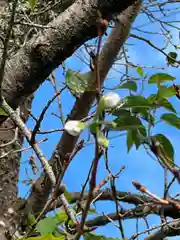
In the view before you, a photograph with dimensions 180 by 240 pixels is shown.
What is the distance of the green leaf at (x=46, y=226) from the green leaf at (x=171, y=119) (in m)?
0.29

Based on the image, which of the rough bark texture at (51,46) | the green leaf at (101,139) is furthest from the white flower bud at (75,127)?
the rough bark texture at (51,46)

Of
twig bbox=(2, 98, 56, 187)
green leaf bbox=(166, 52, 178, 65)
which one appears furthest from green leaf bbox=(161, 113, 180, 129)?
green leaf bbox=(166, 52, 178, 65)

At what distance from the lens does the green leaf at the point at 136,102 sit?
0.58 meters

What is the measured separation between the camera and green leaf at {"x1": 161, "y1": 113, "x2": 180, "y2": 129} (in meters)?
0.59

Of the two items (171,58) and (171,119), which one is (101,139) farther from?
(171,58)

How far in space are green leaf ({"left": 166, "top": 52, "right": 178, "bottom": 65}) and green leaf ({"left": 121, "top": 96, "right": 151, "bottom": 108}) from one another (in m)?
1.42

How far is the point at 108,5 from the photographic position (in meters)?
0.93

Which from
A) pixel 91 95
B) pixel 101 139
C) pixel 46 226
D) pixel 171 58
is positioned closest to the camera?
pixel 101 139

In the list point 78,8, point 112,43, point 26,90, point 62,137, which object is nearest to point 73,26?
point 78,8

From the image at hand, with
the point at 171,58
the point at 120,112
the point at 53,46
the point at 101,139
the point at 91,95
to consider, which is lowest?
the point at 101,139

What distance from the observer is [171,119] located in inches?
23.1

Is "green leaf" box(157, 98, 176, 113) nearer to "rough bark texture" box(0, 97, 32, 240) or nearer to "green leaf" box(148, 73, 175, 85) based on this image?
"green leaf" box(148, 73, 175, 85)

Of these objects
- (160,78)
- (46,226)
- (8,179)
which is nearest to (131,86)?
(160,78)

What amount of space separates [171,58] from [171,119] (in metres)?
1.42
